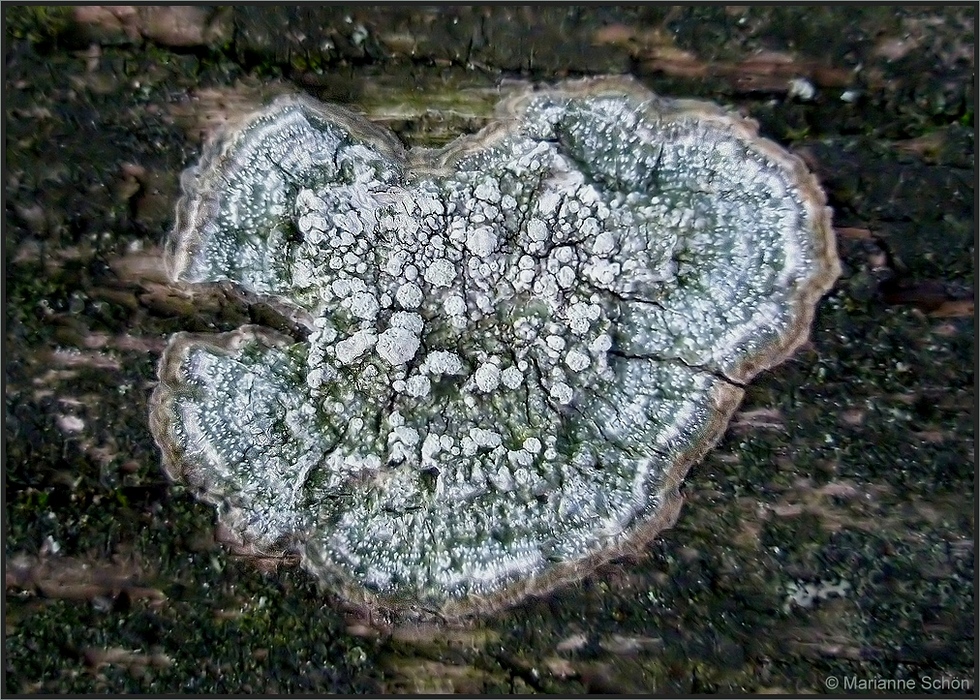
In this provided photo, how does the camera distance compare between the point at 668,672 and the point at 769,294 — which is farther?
the point at 668,672

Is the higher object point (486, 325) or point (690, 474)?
point (486, 325)

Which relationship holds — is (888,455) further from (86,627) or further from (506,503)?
(86,627)

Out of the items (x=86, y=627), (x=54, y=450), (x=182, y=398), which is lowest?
(x=86, y=627)

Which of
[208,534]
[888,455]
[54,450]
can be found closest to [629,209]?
[888,455]

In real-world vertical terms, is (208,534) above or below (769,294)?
below
